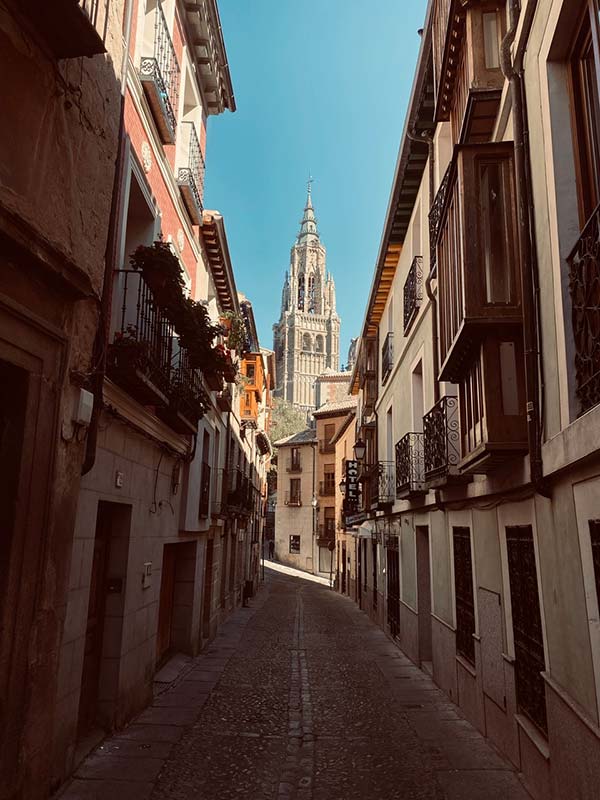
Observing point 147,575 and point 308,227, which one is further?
point 308,227

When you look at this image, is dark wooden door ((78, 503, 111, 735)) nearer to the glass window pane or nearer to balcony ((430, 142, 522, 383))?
balcony ((430, 142, 522, 383))

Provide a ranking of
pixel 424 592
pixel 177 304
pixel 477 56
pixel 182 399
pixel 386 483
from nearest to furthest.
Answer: pixel 477 56 < pixel 177 304 < pixel 182 399 < pixel 424 592 < pixel 386 483

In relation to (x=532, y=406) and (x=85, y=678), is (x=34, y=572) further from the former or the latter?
(x=532, y=406)

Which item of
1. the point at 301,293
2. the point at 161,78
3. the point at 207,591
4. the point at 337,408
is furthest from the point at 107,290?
the point at 301,293

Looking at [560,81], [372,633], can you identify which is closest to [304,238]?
[372,633]

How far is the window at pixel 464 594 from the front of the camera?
8.05 m

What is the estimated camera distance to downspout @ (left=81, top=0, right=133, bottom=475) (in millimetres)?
5582

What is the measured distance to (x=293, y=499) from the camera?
4803cm

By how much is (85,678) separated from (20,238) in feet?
15.5

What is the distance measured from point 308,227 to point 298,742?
12552 cm

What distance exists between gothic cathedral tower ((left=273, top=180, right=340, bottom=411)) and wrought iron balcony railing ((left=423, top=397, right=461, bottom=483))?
111 m

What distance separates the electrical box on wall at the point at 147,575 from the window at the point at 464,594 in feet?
13.9

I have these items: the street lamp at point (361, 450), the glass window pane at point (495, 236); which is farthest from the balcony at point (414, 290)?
the street lamp at point (361, 450)

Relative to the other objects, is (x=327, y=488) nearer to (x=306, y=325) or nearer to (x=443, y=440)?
(x=443, y=440)
